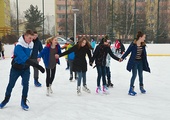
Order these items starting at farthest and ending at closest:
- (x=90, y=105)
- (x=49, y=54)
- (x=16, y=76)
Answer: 1. (x=49, y=54)
2. (x=90, y=105)
3. (x=16, y=76)

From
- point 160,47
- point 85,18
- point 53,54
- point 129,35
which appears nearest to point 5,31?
point 85,18

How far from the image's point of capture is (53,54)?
507 centimetres

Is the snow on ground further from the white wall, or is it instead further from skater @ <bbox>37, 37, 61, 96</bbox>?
the white wall

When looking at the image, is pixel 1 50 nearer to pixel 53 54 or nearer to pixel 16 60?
pixel 53 54

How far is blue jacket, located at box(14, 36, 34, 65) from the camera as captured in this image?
3.62 m

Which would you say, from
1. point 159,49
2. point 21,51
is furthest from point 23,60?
point 159,49

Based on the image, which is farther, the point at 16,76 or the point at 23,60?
the point at 16,76

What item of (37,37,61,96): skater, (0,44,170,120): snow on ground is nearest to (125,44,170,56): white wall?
(0,44,170,120): snow on ground

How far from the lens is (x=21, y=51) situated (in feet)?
12.0

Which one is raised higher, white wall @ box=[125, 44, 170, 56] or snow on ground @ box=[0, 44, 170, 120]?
white wall @ box=[125, 44, 170, 56]

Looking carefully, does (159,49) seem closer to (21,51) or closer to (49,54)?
(49,54)

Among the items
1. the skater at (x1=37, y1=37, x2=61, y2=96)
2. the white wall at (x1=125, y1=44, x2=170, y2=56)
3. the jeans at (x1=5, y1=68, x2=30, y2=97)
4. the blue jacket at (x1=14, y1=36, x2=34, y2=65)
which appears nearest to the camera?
the blue jacket at (x1=14, y1=36, x2=34, y2=65)

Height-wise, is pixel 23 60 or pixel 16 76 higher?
pixel 23 60

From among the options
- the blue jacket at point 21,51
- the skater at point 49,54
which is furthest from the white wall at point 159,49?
the blue jacket at point 21,51
